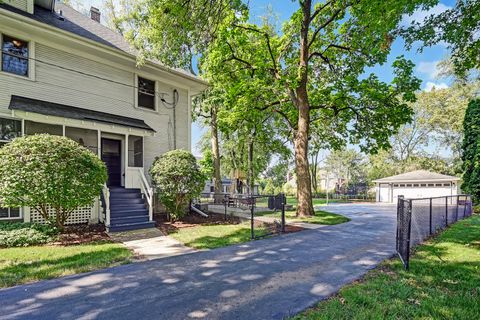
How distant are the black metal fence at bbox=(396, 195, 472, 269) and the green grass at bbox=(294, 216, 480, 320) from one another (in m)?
0.42

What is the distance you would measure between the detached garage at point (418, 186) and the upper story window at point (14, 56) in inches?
1119

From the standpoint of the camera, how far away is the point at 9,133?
865 centimetres

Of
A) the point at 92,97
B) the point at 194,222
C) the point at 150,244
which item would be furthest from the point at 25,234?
the point at 92,97

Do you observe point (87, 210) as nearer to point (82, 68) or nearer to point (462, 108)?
point (82, 68)

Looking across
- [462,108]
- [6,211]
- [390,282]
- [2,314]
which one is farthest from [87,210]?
[462,108]

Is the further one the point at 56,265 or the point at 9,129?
the point at 9,129

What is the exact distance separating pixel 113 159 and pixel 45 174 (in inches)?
178

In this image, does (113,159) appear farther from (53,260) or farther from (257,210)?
(257,210)

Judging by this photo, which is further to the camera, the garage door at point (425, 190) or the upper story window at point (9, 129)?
the garage door at point (425, 190)

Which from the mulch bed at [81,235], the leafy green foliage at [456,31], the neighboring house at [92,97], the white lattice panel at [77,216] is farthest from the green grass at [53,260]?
the leafy green foliage at [456,31]

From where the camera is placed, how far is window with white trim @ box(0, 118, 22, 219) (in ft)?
27.6

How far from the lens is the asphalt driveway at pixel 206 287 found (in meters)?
3.47

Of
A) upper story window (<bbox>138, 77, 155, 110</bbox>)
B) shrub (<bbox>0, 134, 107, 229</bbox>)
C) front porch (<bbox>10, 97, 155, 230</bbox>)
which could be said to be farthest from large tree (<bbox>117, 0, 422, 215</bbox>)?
shrub (<bbox>0, 134, 107, 229</bbox>)

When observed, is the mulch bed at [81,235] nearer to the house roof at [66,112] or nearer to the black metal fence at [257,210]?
the house roof at [66,112]
